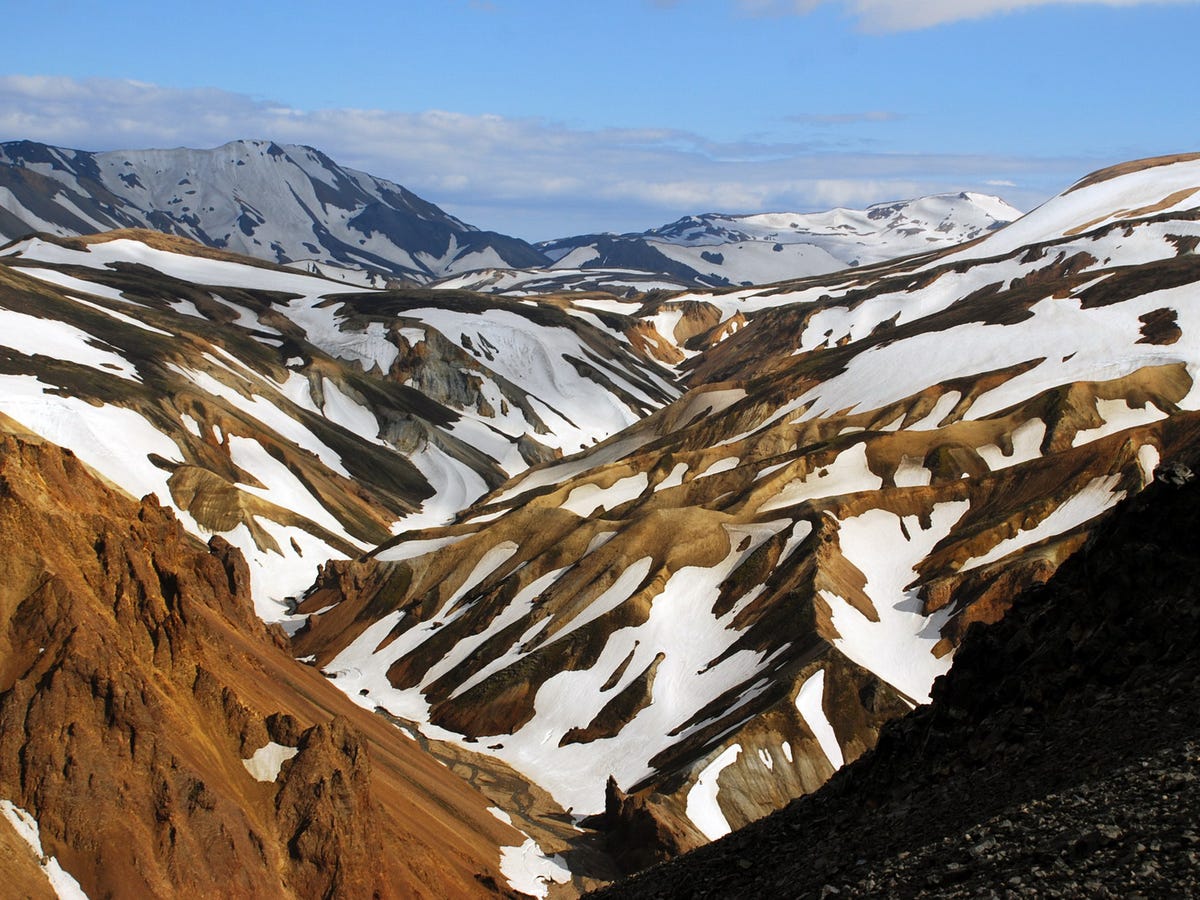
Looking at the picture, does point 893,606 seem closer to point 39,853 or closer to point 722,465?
point 722,465

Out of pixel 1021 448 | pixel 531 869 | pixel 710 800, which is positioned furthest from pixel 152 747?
pixel 1021 448

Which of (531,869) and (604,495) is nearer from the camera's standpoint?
(531,869)

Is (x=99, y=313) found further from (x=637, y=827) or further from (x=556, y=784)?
(x=637, y=827)

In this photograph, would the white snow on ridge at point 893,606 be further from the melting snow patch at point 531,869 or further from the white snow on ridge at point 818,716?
the melting snow patch at point 531,869

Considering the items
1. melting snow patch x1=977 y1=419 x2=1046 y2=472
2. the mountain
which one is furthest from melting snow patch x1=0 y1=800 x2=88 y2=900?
melting snow patch x1=977 y1=419 x2=1046 y2=472

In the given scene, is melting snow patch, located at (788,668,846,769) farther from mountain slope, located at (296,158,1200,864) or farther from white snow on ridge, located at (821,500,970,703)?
white snow on ridge, located at (821,500,970,703)

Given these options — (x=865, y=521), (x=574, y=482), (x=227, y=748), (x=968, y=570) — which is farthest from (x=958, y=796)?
(x=574, y=482)
